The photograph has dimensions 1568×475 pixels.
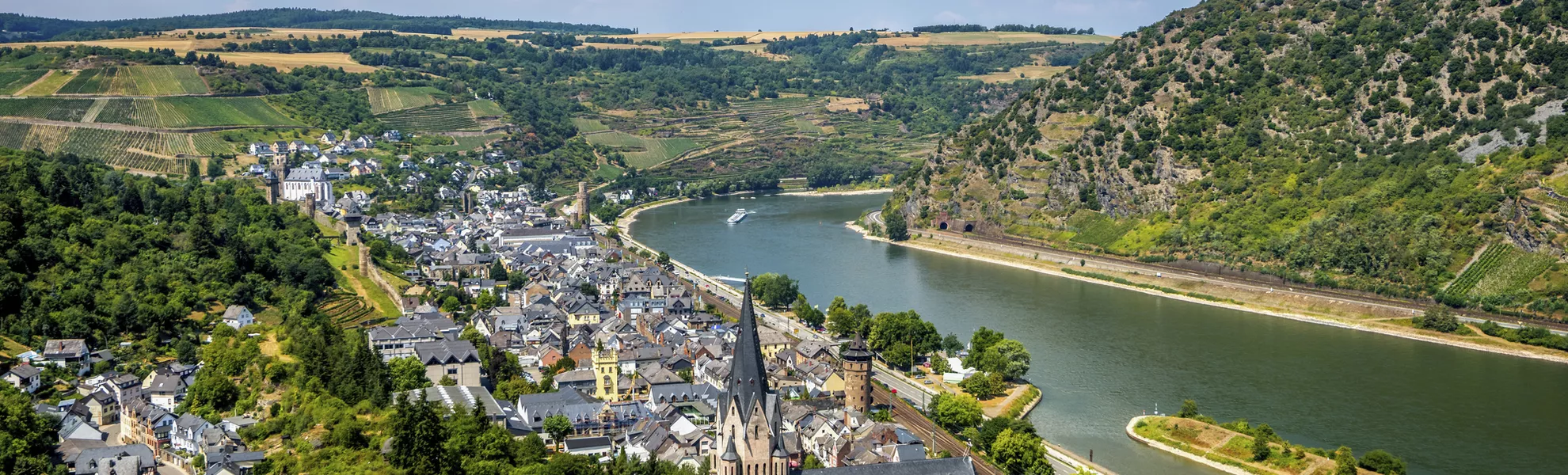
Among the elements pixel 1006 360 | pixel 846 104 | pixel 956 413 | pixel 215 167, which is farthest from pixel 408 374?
pixel 846 104

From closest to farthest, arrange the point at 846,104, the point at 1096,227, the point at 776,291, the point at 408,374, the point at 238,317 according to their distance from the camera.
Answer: the point at 408,374
the point at 238,317
the point at 776,291
the point at 1096,227
the point at 846,104

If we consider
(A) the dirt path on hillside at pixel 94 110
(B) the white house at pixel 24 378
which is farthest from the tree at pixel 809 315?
(A) the dirt path on hillside at pixel 94 110

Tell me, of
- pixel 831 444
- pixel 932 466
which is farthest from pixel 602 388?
pixel 932 466

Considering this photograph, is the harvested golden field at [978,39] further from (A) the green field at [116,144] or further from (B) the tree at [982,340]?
(B) the tree at [982,340]

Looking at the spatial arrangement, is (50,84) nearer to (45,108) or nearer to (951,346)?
(45,108)

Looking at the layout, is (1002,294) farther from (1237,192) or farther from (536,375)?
(536,375)
